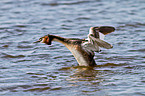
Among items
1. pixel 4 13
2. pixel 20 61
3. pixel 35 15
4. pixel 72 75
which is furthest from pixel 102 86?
pixel 4 13

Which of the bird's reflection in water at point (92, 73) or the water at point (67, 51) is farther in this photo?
the bird's reflection in water at point (92, 73)

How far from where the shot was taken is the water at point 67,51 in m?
7.62

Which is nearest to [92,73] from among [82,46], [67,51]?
[82,46]

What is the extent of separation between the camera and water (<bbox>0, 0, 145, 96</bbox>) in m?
7.62

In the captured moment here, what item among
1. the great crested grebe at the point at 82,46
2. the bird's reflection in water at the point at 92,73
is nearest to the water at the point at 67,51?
the bird's reflection in water at the point at 92,73

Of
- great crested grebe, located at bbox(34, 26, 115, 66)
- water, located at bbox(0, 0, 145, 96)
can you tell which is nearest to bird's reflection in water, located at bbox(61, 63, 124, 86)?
water, located at bbox(0, 0, 145, 96)

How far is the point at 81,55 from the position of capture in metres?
8.96

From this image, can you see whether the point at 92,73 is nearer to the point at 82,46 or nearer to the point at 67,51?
the point at 82,46

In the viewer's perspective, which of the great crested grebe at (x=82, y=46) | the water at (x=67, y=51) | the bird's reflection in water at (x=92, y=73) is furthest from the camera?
the great crested grebe at (x=82, y=46)

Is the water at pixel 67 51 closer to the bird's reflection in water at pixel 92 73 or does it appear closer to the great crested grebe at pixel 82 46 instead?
the bird's reflection in water at pixel 92 73

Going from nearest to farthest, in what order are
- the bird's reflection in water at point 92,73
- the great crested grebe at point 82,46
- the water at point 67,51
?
the water at point 67,51
the bird's reflection in water at point 92,73
the great crested grebe at point 82,46

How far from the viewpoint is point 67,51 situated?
10680 mm

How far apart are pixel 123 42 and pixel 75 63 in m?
2.44

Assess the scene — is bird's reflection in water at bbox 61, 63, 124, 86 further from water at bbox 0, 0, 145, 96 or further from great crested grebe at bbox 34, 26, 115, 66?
great crested grebe at bbox 34, 26, 115, 66
